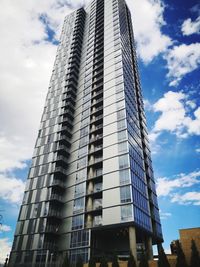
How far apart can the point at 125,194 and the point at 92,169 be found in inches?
437

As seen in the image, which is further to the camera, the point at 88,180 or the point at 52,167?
the point at 52,167

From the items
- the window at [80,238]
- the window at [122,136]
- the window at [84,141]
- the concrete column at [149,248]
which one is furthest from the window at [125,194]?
the window at [84,141]

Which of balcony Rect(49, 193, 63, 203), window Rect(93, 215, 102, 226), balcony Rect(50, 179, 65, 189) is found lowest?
window Rect(93, 215, 102, 226)

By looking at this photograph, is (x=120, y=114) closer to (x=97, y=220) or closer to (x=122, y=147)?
(x=122, y=147)

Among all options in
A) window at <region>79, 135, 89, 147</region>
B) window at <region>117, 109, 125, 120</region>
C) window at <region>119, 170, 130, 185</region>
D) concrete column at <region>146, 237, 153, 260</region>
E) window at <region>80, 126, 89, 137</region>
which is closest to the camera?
window at <region>119, 170, 130, 185</region>

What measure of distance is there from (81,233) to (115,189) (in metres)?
9.93

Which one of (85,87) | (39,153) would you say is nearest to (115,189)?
(39,153)

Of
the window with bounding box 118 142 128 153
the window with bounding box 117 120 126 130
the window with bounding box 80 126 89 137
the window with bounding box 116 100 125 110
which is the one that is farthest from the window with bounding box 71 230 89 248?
the window with bounding box 116 100 125 110

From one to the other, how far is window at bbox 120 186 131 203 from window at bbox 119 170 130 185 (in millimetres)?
1074

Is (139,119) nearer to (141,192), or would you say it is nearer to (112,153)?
(112,153)

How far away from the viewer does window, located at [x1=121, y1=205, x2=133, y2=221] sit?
1385 inches

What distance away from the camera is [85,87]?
201 ft

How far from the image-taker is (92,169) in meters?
46.4

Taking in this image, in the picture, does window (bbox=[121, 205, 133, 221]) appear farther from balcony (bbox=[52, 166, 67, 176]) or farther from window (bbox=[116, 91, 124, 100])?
window (bbox=[116, 91, 124, 100])
